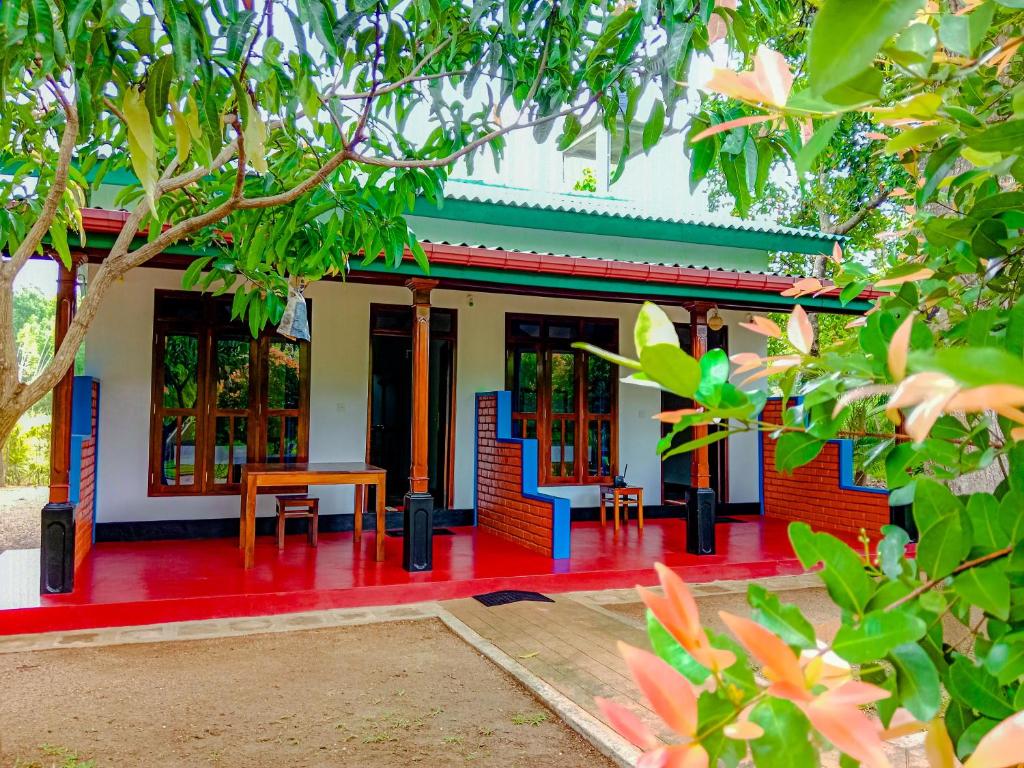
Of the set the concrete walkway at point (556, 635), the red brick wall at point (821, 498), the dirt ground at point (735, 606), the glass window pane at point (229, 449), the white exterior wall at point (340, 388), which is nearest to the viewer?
the concrete walkway at point (556, 635)

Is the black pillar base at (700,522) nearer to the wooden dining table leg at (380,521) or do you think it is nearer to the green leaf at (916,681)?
the wooden dining table leg at (380,521)

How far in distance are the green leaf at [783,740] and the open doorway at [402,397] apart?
26.1 ft

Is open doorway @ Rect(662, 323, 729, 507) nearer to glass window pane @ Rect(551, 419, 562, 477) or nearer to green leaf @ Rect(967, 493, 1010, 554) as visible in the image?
glass window pane @ Rect(551, 419, 562, 477)

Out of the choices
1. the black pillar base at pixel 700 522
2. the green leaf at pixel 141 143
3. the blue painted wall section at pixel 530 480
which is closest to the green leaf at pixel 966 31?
the green leaf at pixel 141 143

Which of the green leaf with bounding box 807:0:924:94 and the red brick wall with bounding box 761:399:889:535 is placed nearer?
the green leaf with bounding box 807:0:924:94

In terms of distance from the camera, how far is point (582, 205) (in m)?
9.45

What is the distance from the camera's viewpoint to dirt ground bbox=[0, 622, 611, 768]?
3148 mm

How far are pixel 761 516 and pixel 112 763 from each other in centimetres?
831

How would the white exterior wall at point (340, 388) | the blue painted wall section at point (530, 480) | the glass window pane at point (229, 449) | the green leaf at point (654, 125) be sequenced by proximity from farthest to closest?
the glass window pane at point (229, 449), the white exterior wall at point (340, 388), the blue painted wall section at point (530, 480), the green leaf at point (654, 125)

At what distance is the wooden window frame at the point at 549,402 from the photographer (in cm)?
895

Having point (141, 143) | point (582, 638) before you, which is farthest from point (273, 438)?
point (141, 143)

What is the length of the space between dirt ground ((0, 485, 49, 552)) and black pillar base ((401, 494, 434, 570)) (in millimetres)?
4460

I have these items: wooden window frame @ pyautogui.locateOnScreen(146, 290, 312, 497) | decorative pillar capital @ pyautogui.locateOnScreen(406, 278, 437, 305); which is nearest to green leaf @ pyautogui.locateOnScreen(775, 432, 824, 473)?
decorative pillar capital @ pyautogui.locateOnScreen(406, 278, 437, 305)

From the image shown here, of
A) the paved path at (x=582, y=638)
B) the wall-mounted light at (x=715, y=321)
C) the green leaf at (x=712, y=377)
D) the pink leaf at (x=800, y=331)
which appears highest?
the wall-mounted light at (x=715, y=321)
